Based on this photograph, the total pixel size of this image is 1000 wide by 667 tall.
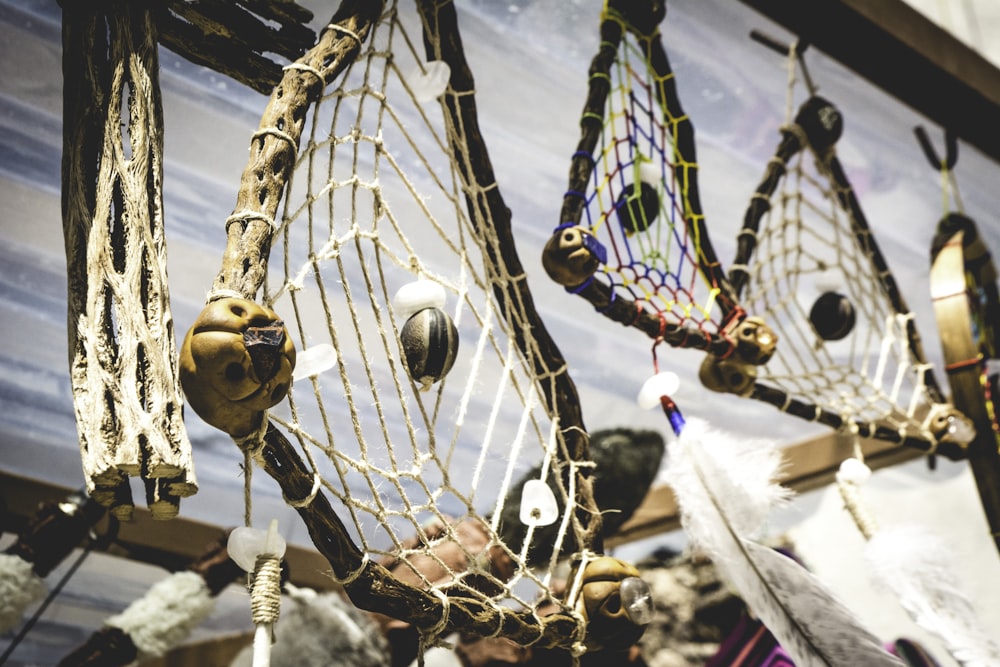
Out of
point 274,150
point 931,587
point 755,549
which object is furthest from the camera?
point 931,587

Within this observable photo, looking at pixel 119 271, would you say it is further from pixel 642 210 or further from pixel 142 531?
pixel 142 531

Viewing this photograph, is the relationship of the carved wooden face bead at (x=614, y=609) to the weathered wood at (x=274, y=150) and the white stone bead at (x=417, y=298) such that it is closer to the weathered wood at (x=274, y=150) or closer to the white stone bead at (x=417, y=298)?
the white stone bead at (x=417, y=298)

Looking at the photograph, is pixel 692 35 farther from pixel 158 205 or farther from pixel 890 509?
pixel 890 509

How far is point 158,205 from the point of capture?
62 cm

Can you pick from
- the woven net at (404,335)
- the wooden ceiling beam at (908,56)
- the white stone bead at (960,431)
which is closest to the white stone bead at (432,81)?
the woven net at (404,335)

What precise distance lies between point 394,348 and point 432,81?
0.53m

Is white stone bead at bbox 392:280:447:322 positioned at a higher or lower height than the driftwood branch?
lower

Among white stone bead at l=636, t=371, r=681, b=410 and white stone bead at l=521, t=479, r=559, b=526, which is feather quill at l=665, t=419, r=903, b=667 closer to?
white stone bead at l=636, t=371, r=681, b=410

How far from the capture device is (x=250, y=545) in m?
0.60

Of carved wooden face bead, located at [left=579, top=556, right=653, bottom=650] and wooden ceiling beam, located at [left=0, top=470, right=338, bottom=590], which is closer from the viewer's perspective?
carved wooden face bead, located at [left=579, top=556, right=653, bottom=650]

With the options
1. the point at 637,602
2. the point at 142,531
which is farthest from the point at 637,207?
the point at 142,531

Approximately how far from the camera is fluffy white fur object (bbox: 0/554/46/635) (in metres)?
0.99

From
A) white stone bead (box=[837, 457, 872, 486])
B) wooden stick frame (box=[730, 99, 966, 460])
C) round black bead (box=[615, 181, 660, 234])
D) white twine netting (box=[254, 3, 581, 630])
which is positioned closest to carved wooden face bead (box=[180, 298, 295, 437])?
white twine netting (box=[254, 3, 581, 630])

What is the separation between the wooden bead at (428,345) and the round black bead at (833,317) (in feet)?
2.30
